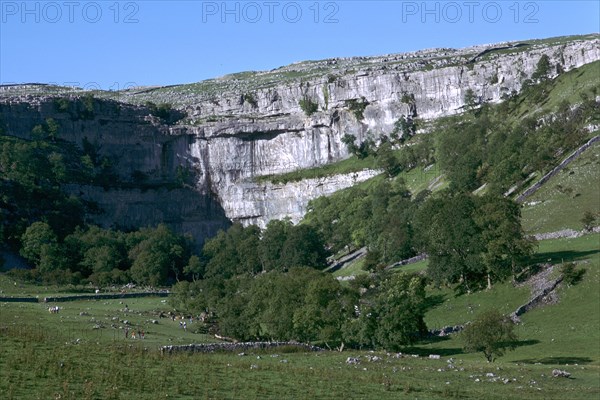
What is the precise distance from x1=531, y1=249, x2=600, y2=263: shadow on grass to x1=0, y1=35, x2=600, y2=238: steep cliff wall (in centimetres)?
8161

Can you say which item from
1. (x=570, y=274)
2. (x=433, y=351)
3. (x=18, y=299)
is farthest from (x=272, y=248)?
(x=433, y=351)

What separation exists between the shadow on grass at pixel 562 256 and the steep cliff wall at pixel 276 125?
81.6 meters

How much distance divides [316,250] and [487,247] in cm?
4782

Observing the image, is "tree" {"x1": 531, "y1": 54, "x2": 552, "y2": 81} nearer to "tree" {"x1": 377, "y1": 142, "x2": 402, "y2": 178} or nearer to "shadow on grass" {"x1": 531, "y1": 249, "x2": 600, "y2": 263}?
"tree" {"x1": 377, "y1": 142, "x2": 402, "y2": 178}

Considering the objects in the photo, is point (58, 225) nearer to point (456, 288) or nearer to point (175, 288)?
point (175, 288)

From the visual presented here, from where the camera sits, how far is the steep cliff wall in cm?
15625

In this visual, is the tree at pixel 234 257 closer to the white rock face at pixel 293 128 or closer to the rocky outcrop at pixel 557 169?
the white rock face at pixel 293 128

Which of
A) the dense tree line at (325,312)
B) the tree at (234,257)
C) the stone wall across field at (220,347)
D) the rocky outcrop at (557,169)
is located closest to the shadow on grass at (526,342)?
the dense tree line at (325,312)

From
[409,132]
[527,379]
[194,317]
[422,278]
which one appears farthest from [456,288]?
[409,132]

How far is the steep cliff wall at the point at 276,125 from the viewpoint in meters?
156

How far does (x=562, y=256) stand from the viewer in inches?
→ 2761

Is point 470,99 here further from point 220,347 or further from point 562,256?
point 220,347

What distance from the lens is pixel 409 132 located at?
156 meters

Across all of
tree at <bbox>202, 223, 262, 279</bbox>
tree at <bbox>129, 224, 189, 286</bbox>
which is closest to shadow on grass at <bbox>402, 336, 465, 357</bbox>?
tree at <bbox>202, 223, 262, 279</bbox>
